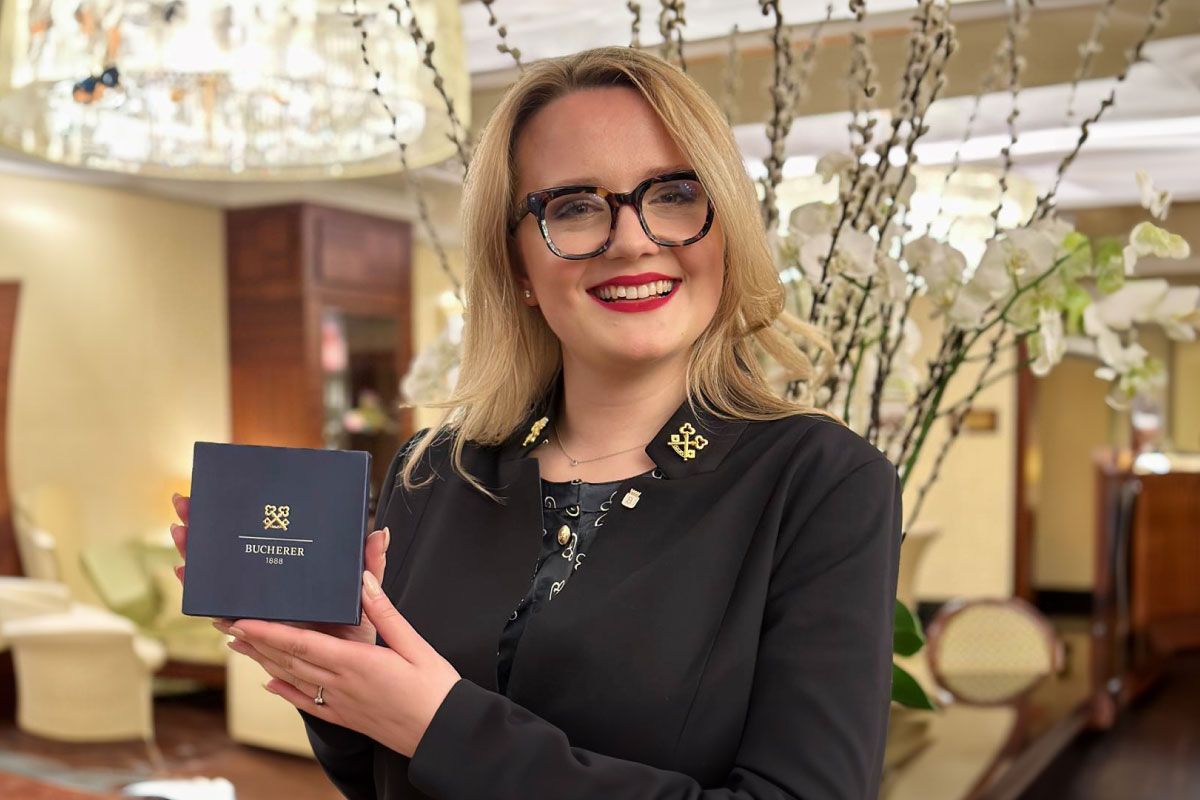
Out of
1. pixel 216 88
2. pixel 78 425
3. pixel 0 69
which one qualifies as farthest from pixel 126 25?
pixel 78 425

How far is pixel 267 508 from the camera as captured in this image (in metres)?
0.97

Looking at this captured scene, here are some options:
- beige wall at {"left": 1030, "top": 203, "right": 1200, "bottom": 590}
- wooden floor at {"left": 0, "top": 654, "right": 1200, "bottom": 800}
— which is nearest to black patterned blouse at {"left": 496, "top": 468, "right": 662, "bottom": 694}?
wooden floor at {"left": 0, "top": 654, "right": 1200, "bottom": 800}

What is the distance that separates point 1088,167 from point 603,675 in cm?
714

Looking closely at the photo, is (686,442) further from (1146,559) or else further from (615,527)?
(1146,559)

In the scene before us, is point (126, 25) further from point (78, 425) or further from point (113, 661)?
point (78, 425)

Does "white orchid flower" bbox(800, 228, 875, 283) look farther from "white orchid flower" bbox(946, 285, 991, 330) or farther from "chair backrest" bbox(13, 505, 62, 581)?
"chair backrest" bbox(13, 505, 62, 581)

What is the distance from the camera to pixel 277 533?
0.96 m

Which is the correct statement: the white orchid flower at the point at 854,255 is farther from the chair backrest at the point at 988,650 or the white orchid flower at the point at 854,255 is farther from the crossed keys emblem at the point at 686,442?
the chair backrest at the point at 988,650

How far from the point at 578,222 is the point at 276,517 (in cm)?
38

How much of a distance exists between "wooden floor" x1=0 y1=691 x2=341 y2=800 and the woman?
13.2 feet

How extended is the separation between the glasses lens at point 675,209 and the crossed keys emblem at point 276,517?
0.40m

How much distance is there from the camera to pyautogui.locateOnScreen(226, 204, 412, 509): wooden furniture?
845 cm

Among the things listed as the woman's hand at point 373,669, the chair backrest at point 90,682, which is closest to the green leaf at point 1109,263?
the woman's hand at point 373,669

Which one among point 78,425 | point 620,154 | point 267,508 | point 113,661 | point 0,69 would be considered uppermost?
point 0,69
